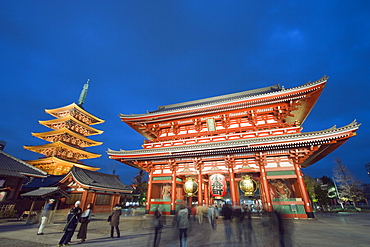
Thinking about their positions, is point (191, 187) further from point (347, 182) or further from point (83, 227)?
point (347, 182)

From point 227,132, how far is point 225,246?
11.6 metres

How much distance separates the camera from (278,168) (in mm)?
12688

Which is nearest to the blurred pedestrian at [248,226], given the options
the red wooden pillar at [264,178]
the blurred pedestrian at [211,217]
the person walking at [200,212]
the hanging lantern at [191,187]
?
the person walking at [200,212]

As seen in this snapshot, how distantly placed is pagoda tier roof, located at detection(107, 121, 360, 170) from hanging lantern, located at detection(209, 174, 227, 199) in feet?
6.49

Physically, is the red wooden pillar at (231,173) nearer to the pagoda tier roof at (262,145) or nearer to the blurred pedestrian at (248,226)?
the pagoda tier roof at (262,145)

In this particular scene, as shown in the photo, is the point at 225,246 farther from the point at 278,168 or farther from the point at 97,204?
the point at 97,204

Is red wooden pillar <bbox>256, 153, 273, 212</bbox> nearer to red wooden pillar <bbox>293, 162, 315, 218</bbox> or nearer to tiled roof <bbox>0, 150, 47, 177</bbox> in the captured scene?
red wooden pillar <bbox>293, 162, 315, 218</bbox>

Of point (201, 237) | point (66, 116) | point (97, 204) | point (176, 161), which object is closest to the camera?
point (201, 237)

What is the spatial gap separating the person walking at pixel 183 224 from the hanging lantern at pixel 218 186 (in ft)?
29.7

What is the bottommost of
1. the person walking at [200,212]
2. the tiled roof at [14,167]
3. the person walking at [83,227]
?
the person walking at [83,227]

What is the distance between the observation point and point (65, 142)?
31.7 m

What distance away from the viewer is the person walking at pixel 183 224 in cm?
479

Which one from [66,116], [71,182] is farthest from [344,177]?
[66,116]

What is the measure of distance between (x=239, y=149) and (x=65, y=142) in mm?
33260
